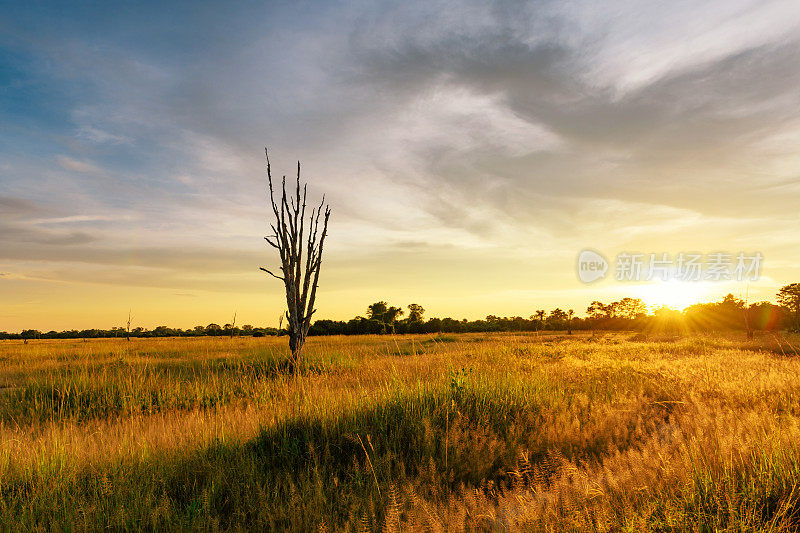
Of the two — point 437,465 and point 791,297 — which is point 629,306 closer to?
point 791,297

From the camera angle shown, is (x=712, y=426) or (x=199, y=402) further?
(x=199, y=402)

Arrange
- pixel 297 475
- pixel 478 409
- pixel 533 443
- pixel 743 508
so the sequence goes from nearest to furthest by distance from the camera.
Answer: pixel 743 508
pixel 297 475
pixel 533 443
pixel 478 409

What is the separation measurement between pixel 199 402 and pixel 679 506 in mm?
8402

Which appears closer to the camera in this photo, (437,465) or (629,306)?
(437,465)

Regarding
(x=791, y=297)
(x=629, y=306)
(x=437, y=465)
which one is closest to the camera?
(x=437, y=465)

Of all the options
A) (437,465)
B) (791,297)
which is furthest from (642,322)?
(437,465)

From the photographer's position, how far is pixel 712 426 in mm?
4883

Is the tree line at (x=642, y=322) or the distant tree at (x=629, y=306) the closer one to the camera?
the tree line at (x=642, y=322)

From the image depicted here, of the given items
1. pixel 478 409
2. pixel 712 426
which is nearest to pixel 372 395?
pixel 478 409

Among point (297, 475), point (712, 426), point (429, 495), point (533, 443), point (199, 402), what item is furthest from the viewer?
point (199, 402)

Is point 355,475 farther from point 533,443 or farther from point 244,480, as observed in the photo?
point 533,443

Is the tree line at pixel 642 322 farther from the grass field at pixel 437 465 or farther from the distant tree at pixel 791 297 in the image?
the grass field at pixel 437 465

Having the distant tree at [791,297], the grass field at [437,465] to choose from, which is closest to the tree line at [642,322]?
the distant tree at [791,297]

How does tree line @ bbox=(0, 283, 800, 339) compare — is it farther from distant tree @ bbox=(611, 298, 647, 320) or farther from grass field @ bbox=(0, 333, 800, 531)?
grass field @ bbox=(0, 333, 800, 531)
